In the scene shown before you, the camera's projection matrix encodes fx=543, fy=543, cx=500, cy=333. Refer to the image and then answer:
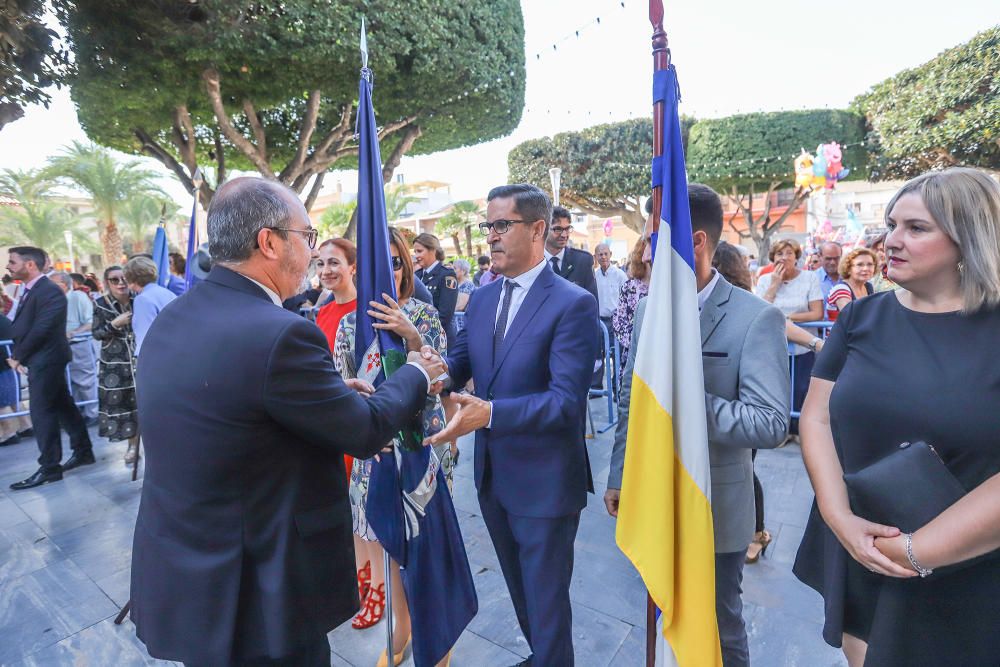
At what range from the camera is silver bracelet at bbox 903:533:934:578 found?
139 cm

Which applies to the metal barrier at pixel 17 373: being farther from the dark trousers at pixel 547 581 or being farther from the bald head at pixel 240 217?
the dark trousers at pixel 547 581

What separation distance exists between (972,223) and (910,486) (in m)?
0.72

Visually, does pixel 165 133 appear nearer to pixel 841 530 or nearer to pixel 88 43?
pixel 88 43

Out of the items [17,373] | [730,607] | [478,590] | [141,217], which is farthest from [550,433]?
[141,217]

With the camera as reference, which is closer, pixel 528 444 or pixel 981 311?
pixel 981 311

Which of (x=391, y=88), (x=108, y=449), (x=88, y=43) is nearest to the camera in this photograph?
(x=108, y=449)

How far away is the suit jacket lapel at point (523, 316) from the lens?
2.12 m

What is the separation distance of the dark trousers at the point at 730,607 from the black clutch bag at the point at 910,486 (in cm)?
59

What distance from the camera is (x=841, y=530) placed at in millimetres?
1576

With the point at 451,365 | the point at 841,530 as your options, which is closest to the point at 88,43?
the point at 451,365

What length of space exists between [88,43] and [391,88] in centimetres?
433

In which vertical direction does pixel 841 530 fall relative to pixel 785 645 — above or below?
above

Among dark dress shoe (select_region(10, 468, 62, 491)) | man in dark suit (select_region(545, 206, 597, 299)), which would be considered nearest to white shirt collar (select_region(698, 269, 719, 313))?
man in dark suit (select_region(545, 206, 597, 299))

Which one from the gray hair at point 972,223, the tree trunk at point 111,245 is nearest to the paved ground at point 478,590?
the gray hair at point 972,223
